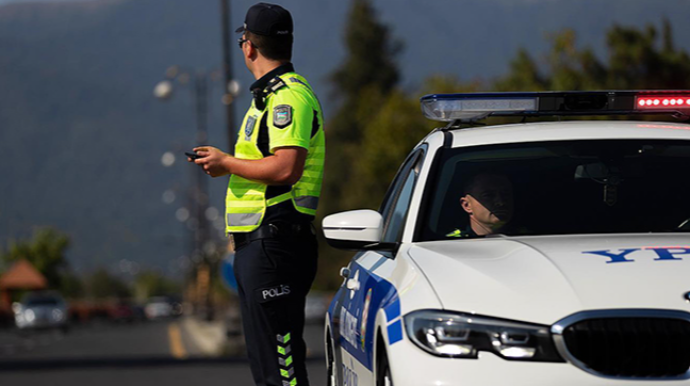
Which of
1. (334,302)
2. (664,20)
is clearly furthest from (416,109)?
(334,302)

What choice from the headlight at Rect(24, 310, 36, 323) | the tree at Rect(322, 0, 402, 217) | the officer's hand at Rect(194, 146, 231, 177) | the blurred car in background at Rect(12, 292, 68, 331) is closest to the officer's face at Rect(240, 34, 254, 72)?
the officer's hand at Rect(194, 146, 231, 177)

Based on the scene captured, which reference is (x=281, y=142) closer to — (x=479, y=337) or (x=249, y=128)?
(x=249, y=128)

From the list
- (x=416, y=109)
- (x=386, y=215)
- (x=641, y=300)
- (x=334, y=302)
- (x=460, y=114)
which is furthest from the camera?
(x=416, y=109)

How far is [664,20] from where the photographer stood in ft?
117

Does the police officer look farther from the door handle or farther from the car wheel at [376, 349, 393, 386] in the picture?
the car wheel at [376, 349, 393, 386]

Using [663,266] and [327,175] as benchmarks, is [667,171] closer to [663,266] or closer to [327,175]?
[663,266]

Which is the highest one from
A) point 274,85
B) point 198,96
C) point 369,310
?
point 274,85

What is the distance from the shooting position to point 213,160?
6.07 meters

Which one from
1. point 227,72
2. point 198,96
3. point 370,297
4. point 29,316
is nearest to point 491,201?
point 370,297

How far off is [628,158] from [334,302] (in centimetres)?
181

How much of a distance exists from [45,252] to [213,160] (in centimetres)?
15590

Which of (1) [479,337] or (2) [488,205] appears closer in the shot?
(1) [479,337]

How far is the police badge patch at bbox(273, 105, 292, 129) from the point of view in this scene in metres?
6.08

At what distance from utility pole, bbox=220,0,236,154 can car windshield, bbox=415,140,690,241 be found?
23156 mm
